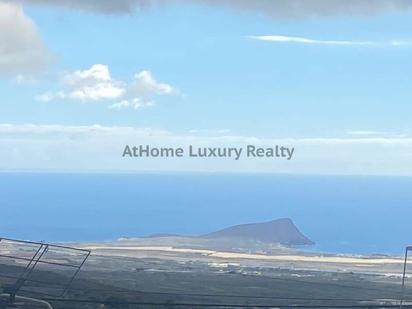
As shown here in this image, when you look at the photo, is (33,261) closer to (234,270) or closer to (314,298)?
(314,298)

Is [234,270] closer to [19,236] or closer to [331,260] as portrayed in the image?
[331,260]

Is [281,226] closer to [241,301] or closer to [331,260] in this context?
[331,260]

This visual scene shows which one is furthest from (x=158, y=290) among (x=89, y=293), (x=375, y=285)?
(x=375, y=285)

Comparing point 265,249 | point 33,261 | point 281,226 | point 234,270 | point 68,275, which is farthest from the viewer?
point 281,226

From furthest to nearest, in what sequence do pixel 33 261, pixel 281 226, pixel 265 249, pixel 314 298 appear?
pixel 281 226
pixel 265 249
pixel 314 298
pixel 33 261

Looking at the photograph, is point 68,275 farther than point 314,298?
Yes

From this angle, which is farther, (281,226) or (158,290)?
(281,226)

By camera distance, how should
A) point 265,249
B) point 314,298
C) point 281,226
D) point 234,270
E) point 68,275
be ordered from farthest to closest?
point 281,226 → point 265,249 → point 234,270 → point 68,275 → point 314,298

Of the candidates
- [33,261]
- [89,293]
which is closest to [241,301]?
[89,293]

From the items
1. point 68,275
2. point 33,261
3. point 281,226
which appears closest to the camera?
point 33,261
